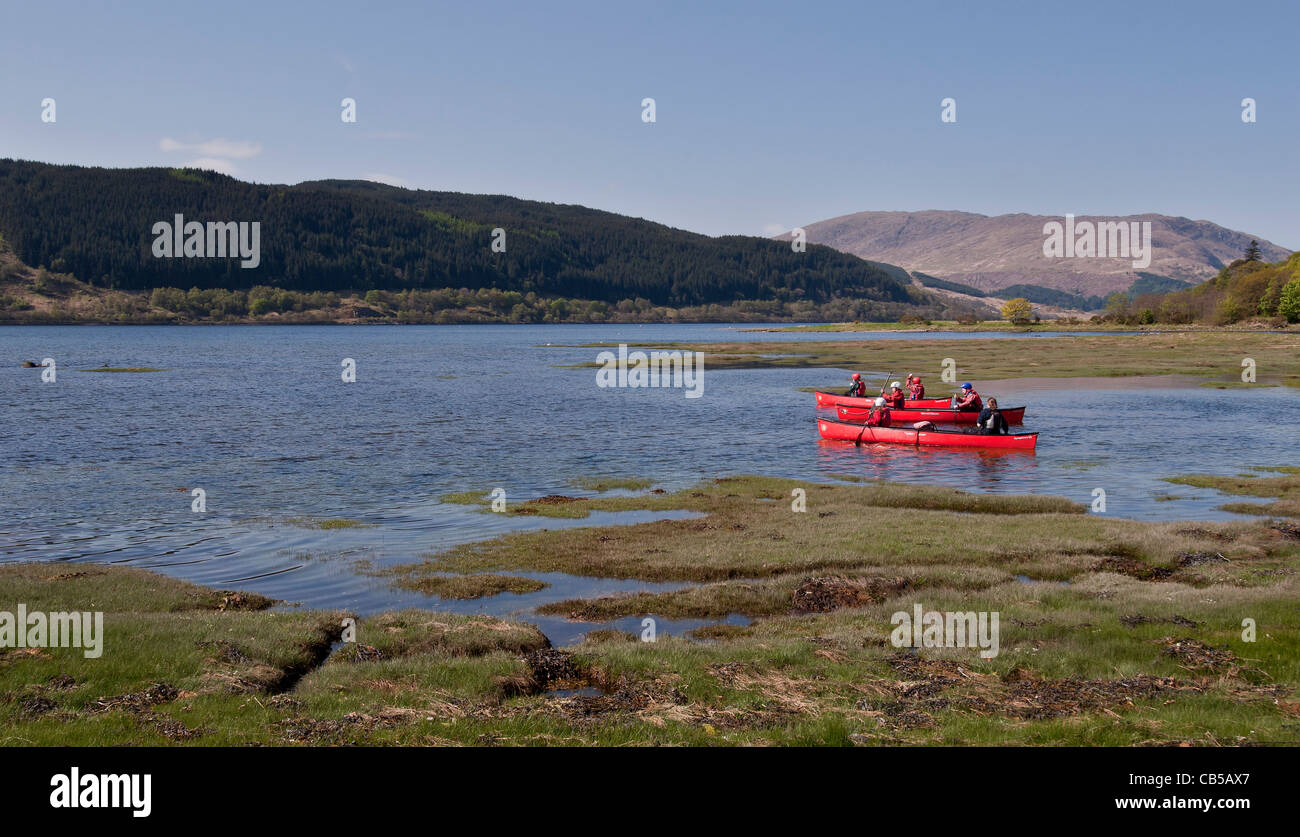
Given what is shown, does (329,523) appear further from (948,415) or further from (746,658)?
(948,415)

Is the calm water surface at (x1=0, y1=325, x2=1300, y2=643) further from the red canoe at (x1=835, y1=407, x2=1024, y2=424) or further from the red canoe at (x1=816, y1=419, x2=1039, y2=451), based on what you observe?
the red canoe at (x1=835, y1=407, x2=1024, y2=424)

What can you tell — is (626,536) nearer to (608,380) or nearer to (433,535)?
(433,535)

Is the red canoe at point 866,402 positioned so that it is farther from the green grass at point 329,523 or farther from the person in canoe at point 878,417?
the green grass at point 329,523

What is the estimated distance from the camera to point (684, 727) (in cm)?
1280

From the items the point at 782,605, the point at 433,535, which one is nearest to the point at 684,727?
the point at 782,605

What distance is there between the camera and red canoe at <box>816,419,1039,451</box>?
45875mm

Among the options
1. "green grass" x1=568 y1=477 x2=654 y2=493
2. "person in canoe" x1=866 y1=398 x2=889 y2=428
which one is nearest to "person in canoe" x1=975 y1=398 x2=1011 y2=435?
"person in canoe" x1=866 y1=398 x2=889 y2=428

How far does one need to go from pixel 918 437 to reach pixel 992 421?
3.74m

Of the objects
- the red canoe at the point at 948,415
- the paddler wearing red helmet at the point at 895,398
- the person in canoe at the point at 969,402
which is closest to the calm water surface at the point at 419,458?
the red canoe at the point at 948,415

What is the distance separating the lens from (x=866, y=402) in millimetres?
59344

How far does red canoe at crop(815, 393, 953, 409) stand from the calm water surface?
119 inches

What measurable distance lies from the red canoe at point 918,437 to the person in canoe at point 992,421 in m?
0.57

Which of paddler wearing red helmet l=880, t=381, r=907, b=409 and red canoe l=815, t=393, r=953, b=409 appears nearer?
paddler wearing red helmet l=880, t=381, r=907, b=409

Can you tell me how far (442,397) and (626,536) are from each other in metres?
55.9
